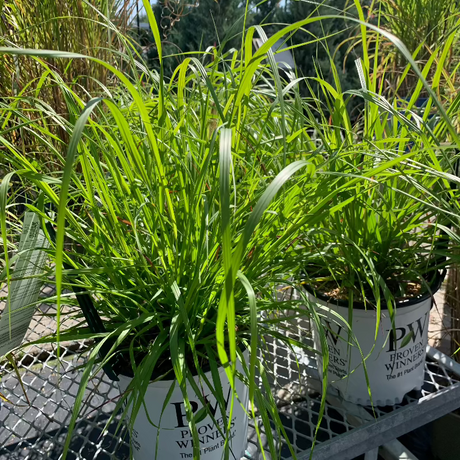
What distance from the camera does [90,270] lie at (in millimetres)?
367

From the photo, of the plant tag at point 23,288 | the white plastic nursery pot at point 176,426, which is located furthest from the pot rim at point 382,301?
the plant tag at point 23,288

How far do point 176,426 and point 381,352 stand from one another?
0.78ft

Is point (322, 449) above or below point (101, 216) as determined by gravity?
below

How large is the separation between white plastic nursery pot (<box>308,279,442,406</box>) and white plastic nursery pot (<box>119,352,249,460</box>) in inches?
4.9

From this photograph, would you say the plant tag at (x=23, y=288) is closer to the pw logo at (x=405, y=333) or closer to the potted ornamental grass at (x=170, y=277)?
the potted ornamental grass at (x=170, y=277)

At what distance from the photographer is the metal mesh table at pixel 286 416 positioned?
1.50 feet

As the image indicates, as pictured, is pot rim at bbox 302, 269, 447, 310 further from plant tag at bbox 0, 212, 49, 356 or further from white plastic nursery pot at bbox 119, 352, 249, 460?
plant tag at bbox 0, 212, 49, 356

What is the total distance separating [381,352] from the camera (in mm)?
484

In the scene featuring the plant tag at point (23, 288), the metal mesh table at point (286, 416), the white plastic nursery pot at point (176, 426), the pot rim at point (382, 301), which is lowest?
the metal mesh table at point (286, 416)

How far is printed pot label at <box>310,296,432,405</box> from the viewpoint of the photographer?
47 centimetres

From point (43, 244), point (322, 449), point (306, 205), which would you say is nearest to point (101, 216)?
point (43, 244)

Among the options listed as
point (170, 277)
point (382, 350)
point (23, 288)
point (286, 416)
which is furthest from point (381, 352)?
point (23, 288)

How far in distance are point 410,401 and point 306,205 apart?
26 cm

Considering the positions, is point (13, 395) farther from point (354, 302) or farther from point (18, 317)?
point (354, 302)
